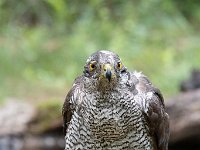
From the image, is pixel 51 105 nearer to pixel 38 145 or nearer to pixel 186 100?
pixel 38 145

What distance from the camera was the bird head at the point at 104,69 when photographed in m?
5.49

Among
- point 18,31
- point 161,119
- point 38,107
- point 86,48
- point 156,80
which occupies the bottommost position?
point 161,119

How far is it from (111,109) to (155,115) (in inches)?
22.0

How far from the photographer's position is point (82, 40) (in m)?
12.8

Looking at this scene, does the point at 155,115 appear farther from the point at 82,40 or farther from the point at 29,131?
the point at 82,40

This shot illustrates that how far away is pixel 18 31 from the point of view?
13.6 metres

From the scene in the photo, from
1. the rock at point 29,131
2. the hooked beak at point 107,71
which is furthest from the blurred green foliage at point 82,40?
the hooked beak at point 107,71

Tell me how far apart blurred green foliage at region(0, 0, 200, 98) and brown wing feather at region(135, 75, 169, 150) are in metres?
4.42

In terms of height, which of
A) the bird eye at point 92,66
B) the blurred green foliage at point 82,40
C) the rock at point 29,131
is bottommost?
the bird eye at point 92,66

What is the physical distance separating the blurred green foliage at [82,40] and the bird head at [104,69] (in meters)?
5.21

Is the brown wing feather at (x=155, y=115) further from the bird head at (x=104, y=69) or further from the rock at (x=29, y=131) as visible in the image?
the rock at (x=29, y=131)

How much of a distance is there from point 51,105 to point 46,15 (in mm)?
4341

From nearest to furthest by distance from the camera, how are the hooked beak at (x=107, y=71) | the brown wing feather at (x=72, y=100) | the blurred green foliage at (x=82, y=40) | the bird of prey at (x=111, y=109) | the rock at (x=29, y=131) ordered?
the hooked beak at (x=107, y=71), the bird of prey at (x=111, y=109), the brown wing feather at (x=72, y=100), the rock at (x=29, y=131), the blurred green foliage at (x=82, y=40)

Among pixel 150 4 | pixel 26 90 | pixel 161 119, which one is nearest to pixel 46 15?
pixel 150 4
